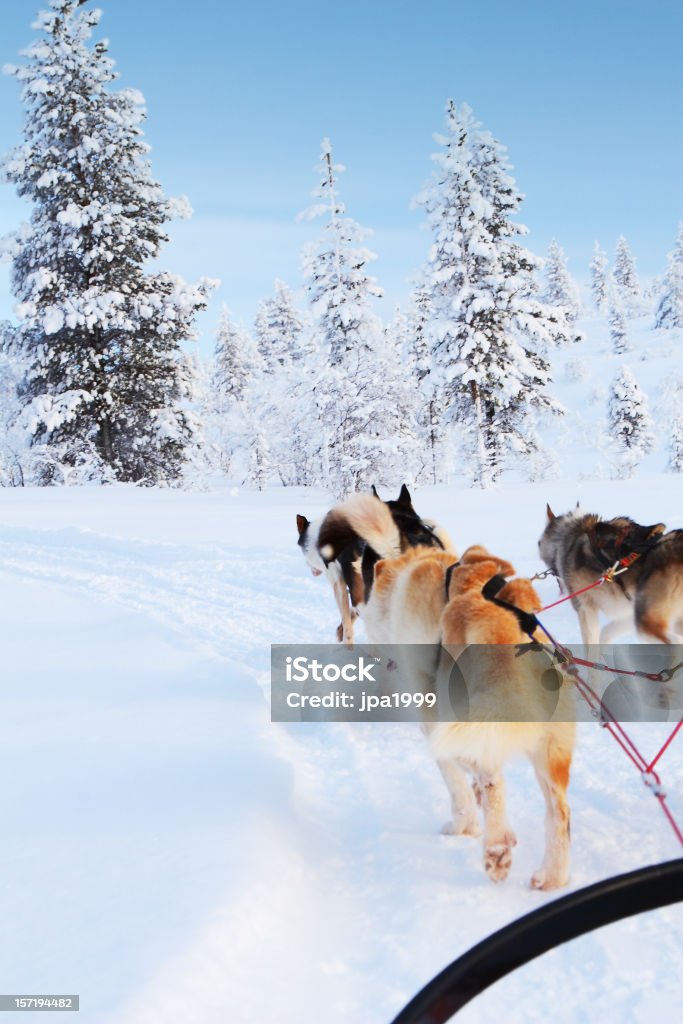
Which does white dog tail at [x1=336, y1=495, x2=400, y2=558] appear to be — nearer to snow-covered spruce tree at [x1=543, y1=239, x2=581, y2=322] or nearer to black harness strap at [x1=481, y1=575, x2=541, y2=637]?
black harness strap at [x1=481, y1=575, x2=541, y2=637]

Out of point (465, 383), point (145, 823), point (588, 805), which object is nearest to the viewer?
point (145, 823)

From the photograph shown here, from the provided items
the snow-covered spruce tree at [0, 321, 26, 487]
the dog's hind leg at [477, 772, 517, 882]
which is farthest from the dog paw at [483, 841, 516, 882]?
the snow-covered spruce tree at [0, 321, 26, 487]

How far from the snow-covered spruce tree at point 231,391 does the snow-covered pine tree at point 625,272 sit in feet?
156

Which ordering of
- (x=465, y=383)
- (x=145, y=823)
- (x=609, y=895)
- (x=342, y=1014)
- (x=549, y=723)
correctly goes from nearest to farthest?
(x=609, y=895)
(x=342, y=1014)
(x=549, y=723)
(x=145, y=823)
(x=465, y=383)

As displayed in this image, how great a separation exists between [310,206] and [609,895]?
20378 millimetres

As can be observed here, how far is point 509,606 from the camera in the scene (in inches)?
105

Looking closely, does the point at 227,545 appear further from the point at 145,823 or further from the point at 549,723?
the point at 549,723

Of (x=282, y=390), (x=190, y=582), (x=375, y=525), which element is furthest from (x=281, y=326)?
(x=375, y=525)

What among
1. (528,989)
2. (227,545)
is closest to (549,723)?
(528,989)

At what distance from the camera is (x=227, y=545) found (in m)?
10.5

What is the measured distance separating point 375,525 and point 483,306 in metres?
17.6

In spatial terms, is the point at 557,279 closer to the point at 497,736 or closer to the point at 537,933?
the point at 497,736

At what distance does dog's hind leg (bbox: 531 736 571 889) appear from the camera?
246cm

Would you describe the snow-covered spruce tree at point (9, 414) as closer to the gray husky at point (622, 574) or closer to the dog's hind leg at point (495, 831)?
the gray husky at point (622, 574)
